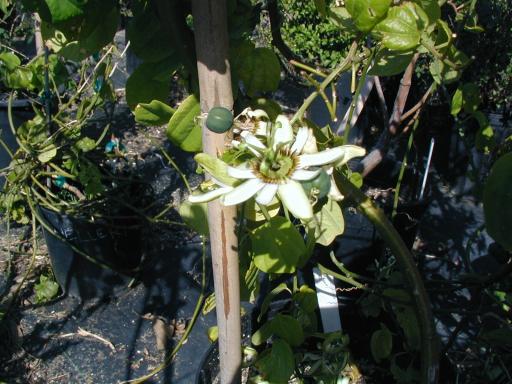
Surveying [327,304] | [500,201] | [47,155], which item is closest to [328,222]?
[500,201]

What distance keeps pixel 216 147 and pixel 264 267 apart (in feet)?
0.50

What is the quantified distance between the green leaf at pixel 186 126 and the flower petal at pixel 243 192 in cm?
17

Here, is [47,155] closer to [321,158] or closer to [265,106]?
[265,106]

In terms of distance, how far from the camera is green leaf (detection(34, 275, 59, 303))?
1.91 meters

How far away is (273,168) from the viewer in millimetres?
509

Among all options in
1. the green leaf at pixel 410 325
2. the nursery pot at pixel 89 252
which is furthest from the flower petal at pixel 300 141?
the nursery pot at pixel 89 252

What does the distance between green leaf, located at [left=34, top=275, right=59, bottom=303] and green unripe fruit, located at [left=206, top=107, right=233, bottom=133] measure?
5.21ft

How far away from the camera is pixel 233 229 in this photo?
63cm

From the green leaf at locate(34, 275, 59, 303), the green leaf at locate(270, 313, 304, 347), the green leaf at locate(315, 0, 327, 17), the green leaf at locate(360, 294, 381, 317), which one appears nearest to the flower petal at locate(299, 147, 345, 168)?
the green leaf at locate(315, 0, 327, 17)

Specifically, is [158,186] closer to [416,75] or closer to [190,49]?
[416,75]

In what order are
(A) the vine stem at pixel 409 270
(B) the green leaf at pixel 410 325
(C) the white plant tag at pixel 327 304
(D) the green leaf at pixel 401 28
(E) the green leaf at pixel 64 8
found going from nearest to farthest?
(E) the green leaf at pixel 64 8
(D) the green leaf at pixel 401 28
(A) the vine stem at pixel 409 270
(B) the green leaf at pixel 410 325
(C) the white plant tag at pixel 327 304

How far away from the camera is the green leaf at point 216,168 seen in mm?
512

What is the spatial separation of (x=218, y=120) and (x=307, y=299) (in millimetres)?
446

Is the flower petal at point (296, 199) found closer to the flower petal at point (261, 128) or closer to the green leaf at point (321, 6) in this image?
the flower petal at point (261, 128)
